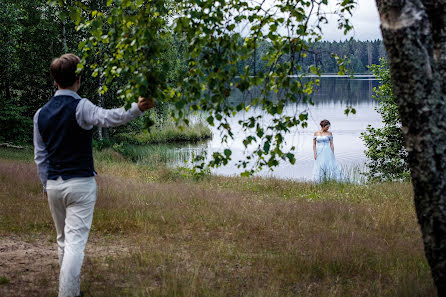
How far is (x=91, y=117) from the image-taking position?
13.4 ft

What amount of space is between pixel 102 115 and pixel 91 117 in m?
0.11

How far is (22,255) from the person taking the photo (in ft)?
21.3

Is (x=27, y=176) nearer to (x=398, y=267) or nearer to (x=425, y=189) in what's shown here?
(x=398, y=267)

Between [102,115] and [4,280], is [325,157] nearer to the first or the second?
[4,280]

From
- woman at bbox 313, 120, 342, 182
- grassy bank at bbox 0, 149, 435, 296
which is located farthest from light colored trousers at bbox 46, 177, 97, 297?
woman at bbox 313, 120, 342, 182

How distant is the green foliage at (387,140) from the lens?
622 inches

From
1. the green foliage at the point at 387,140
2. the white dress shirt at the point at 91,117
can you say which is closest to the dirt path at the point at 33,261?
the white dress shirt at the point at 91,117

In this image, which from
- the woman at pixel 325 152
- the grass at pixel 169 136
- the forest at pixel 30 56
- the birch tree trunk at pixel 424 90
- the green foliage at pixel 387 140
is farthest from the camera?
the grass at pixel 169 136

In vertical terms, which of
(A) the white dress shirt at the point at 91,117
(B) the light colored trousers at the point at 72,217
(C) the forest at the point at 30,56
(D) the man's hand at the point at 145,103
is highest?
(C) the forest at the point at 30,56

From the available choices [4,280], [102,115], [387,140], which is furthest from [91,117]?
[387,140]

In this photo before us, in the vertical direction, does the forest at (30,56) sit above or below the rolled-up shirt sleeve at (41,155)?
above

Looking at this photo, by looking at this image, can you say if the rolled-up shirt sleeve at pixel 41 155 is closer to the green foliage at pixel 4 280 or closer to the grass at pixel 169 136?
the green foliage at pixel 4 280

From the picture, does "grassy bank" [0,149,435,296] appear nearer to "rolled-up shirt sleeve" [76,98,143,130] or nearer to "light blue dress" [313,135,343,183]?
"rolled-up shirt sleeve" [76,98,143,130]

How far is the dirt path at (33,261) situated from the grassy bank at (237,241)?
7 cm
